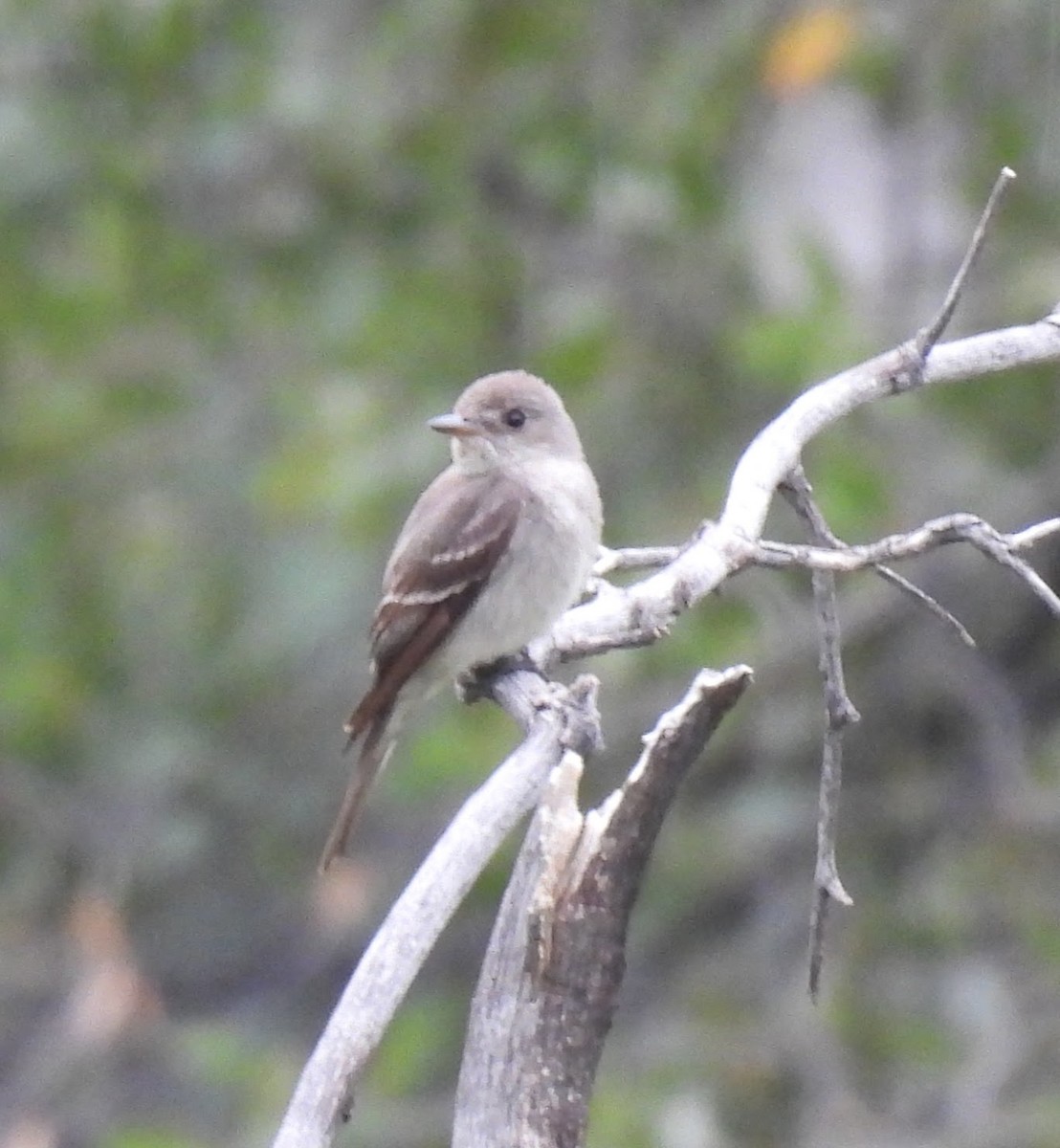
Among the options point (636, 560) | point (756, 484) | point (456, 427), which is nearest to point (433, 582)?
point (456, 427)

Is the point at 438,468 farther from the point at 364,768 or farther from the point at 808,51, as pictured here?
the point at 364,768

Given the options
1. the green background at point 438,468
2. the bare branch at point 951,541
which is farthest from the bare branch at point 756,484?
the green background at point 438,468

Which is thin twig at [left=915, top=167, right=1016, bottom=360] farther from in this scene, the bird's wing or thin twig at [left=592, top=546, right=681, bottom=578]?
the bird's wing

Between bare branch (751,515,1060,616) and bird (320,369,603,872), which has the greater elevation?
bird (320,369,603,872)

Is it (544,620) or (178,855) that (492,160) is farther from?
(544,620)

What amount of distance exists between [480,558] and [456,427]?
37 centimetres

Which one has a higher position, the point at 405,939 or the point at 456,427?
the point at 456,427

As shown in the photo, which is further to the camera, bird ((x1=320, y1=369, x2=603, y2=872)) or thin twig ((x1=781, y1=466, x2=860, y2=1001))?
bird ((x1=320, y1=369, x2=603, y2=872))

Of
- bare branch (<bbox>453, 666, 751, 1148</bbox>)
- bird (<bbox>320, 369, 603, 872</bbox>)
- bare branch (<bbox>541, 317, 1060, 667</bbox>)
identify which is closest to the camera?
bare branch (<bbox>453, 666, 751, 1148</bbox>)

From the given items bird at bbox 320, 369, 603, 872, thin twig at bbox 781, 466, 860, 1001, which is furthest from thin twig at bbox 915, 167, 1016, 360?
bird at bbox 320, 369, 603, 872

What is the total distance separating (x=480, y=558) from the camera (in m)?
5.52

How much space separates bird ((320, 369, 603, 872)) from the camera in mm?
5223

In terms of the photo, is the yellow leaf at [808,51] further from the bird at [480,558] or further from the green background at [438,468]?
the bird at [480,558]

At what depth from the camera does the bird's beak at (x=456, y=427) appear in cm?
565
